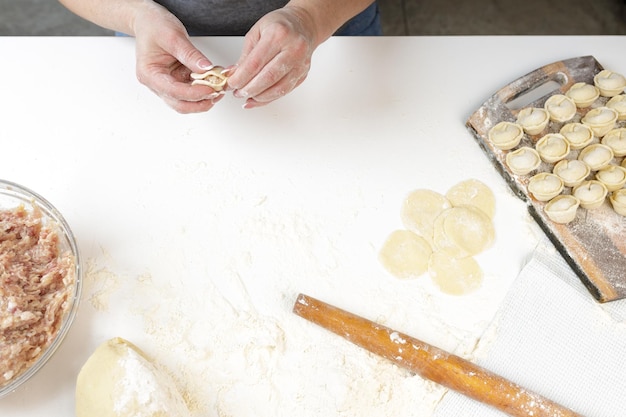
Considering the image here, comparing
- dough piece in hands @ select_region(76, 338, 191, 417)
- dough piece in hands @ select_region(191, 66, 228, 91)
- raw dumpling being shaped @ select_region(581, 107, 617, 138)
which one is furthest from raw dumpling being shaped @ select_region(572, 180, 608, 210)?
dough piece in hands @ select_region(76, 338, 191, 417)

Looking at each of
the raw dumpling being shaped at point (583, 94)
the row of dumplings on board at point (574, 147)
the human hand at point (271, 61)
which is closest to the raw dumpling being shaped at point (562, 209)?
the row of dumplings on board at point (574, 147)

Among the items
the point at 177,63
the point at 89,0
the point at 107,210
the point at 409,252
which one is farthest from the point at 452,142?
the point at 89,0

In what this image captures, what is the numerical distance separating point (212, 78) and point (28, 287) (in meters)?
0.44

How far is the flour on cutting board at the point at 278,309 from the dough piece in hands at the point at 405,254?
0.06ft

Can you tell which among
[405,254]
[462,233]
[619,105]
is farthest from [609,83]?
[405,254]

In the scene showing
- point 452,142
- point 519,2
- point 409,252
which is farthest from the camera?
point 519,2

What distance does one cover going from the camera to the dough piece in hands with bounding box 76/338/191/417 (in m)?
0.84

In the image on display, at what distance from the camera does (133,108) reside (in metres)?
1.17

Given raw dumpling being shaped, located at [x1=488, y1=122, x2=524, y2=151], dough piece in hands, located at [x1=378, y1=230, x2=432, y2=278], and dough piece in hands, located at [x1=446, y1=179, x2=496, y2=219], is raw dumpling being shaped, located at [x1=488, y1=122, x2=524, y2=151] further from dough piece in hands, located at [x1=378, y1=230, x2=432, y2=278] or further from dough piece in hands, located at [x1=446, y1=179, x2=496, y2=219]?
dough piece in hands, located at [x1=378, y1=230, x2=432, y2=278]

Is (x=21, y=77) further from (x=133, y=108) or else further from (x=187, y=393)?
(x=187, y=393)

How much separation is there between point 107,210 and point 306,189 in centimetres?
36

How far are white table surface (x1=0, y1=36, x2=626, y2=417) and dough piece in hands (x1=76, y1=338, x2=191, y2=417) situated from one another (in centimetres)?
6

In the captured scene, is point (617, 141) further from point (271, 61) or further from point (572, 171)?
point (271, 61)

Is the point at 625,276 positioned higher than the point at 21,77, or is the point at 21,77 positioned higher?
the point at 625,276
